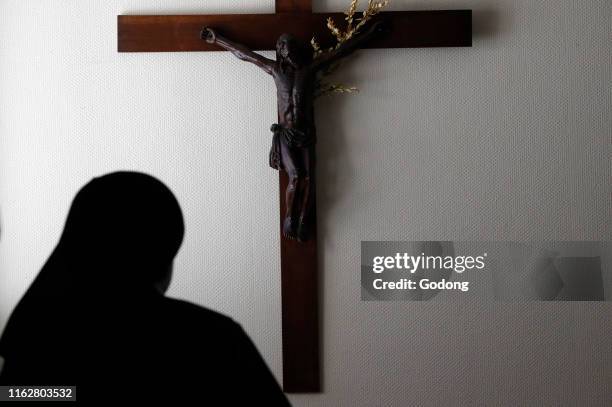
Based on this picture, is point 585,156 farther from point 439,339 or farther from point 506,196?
point 439,339

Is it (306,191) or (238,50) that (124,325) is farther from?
(238,50)

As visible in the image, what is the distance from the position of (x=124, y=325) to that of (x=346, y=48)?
4.90 ft

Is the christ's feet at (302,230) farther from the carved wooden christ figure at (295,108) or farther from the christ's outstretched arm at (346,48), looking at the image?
the christ's outstretched arm at (346,48)

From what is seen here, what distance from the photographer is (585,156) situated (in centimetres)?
271

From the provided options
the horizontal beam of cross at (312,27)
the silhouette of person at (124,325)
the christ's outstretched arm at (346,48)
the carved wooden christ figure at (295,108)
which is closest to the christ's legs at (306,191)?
the carved wooden christ figure at (295,108)

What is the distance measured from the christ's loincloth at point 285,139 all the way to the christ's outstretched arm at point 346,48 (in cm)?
22

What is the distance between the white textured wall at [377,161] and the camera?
8.84 feet

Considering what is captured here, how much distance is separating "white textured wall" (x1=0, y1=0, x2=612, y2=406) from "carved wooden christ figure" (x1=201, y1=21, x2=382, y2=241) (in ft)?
0.39

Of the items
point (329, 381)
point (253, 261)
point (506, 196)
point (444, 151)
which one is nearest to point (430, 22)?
point (444, 151)

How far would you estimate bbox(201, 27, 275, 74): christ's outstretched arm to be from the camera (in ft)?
8.43

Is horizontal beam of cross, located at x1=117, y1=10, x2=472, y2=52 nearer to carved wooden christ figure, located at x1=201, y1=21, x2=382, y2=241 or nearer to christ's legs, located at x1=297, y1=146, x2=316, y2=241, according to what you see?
carved wooden christ figure, located at x1=201, y1=21, x2=382, y2=241

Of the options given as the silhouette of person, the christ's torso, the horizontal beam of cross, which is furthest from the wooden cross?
the silhouette of person

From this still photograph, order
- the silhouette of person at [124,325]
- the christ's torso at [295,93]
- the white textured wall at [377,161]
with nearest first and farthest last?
the silhouette of person at [124,325] → the christ's torso at [295,93] → the white textured wall at [377,161]

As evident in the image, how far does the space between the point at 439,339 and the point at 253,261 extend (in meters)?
0.70
